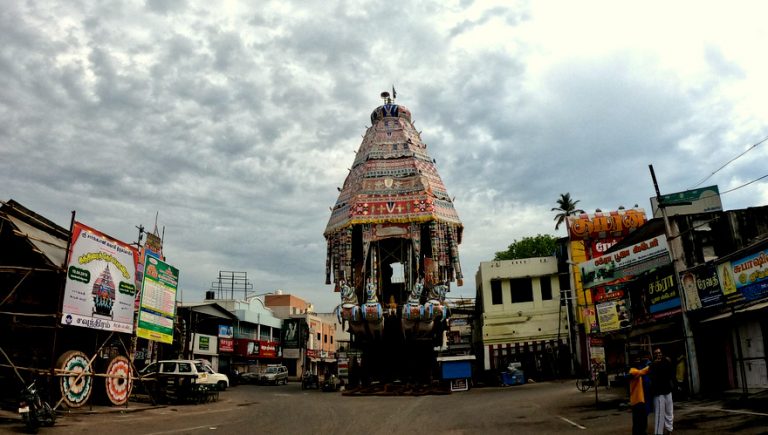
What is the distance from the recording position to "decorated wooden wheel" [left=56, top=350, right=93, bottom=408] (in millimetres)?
15312

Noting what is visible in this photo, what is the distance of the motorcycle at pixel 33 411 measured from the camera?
12148mm

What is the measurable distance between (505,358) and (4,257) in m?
32.5

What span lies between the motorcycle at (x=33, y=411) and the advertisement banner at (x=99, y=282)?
3.02m

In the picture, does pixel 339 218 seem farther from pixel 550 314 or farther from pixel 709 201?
pixel 709 201

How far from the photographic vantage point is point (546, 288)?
133ft

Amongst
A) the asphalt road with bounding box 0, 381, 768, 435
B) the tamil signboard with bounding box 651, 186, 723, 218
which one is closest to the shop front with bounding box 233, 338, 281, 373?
the asphalt road with bounding box 0, 381, 768, 435

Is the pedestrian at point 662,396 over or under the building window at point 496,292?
under

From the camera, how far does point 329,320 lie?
85.1 metres

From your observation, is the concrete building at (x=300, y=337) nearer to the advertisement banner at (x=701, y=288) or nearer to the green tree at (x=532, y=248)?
the green tree at (x=532, y=248)

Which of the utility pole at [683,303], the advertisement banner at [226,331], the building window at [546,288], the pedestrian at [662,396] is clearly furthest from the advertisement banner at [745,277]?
the advertisement banner at [226,331]

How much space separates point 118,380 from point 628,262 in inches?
838

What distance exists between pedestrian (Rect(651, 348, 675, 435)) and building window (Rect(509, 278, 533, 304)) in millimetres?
31246

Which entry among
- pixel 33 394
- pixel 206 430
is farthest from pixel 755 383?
pixel 33 394

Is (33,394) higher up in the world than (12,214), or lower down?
lower down
